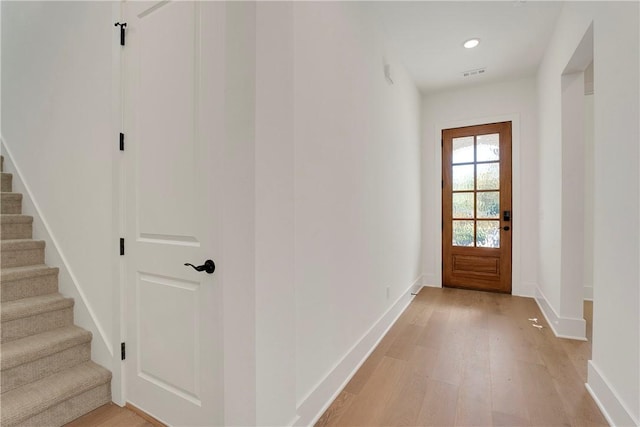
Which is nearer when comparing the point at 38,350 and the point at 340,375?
the point at 38,350

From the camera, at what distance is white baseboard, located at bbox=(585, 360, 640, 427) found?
1455 mm

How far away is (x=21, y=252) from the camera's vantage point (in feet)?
7.08

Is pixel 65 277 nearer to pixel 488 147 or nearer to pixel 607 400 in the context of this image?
pixel 607 400

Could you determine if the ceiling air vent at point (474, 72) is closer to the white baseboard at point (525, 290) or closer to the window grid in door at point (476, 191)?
the window grid in door at point (476, 191)

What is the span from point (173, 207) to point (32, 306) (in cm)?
129

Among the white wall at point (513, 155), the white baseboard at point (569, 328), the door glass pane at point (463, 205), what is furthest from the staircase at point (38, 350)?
the door glass pane at point (463, 205)

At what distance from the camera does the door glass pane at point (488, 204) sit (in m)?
4.15

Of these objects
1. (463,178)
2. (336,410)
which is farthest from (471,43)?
(336,410)

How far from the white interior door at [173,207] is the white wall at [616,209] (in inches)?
75.8

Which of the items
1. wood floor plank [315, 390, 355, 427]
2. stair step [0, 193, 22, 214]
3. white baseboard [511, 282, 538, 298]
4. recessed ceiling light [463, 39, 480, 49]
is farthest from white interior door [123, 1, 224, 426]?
white baseboard [511, 282, 538, 298]

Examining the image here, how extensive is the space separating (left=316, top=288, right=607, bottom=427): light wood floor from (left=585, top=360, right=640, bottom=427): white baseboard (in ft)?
0.14

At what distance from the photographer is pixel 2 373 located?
5.02ft

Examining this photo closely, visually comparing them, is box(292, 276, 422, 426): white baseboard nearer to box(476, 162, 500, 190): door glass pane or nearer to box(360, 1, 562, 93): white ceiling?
box(476, 162, 500, 190): door glass pane

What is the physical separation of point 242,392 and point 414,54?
3658 millimetres
